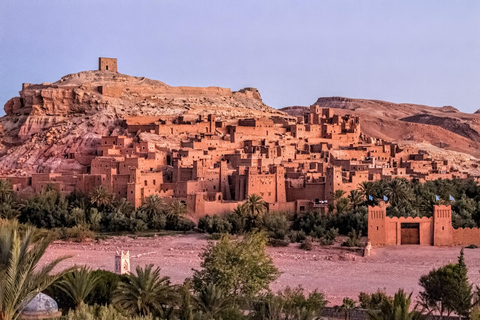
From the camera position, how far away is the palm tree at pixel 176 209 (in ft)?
103

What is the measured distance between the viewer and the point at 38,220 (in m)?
32.6

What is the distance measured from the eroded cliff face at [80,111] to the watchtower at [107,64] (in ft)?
4.44

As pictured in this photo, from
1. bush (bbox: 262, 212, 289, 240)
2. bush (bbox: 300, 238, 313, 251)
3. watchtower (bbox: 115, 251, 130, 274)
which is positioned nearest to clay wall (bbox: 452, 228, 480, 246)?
bush (bbox: 300, 238, 313, 251)

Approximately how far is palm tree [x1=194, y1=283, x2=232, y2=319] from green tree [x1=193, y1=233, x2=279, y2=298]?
2.19m

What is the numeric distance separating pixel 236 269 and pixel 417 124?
187 ft

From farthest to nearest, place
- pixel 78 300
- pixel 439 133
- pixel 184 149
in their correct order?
1. pixel 439 133
2. pixel 184 149
3. pixel 78 300

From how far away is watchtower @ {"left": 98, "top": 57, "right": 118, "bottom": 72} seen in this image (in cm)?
5138

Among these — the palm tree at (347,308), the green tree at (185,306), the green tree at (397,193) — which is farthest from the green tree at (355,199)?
the green tree at (185,306)

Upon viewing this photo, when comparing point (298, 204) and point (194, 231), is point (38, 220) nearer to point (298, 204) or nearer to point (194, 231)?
point (194, 231)

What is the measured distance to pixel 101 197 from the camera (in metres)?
32.2

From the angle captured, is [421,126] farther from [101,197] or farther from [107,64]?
[101,197]

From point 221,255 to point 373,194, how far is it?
14515 millimetres

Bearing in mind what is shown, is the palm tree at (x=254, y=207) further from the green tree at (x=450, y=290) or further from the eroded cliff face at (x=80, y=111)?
the green tree at (x=450, y=290)

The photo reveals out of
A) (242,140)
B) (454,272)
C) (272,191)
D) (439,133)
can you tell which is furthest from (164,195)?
(439,133)
